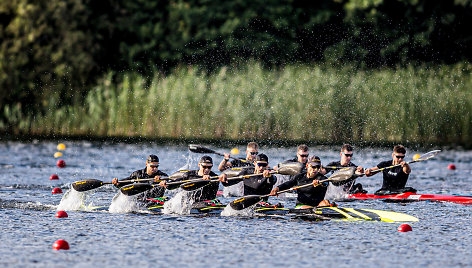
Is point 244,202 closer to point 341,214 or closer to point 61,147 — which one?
point 341,214

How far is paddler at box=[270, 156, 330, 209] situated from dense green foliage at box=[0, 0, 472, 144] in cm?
2299

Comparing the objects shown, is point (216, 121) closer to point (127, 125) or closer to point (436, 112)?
point (127, 125)

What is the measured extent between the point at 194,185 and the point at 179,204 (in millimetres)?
522

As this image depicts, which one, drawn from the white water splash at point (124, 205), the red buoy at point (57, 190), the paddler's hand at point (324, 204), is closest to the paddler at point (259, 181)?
→ the paddler's hand at point (324, 204)

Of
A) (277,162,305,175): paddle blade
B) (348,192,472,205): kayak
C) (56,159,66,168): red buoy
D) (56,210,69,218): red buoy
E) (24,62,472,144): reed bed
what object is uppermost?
(24,62,472,144): reed bed

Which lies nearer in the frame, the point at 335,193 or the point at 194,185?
the point at 194,185

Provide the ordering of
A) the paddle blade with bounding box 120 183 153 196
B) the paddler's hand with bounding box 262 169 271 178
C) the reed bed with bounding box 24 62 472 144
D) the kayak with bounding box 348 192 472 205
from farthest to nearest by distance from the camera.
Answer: the reed bed with bounding box 24 62 472 144 < the kayak with bounding box 348 192 472 205 < the paddle blade with bounding box 120 183 153 196 < the paddler's hand with bounding box 262 169 271 178

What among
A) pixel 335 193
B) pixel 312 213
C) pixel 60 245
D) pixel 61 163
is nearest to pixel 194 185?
pixel 312 213

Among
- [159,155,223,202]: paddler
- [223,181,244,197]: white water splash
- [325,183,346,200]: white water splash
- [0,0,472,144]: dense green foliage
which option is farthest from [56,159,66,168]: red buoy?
[0,0,472,144]: dense green foliage

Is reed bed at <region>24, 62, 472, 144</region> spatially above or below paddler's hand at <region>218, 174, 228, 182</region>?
above

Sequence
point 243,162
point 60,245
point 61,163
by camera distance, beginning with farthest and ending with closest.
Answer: point 61,163
point 243,162
point 60,245

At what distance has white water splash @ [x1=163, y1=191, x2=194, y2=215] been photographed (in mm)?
18094

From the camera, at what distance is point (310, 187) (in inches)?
706

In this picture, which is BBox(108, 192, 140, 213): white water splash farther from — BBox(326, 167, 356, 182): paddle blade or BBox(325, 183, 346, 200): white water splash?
BBox(325, 183, 346, 200): white water splash
